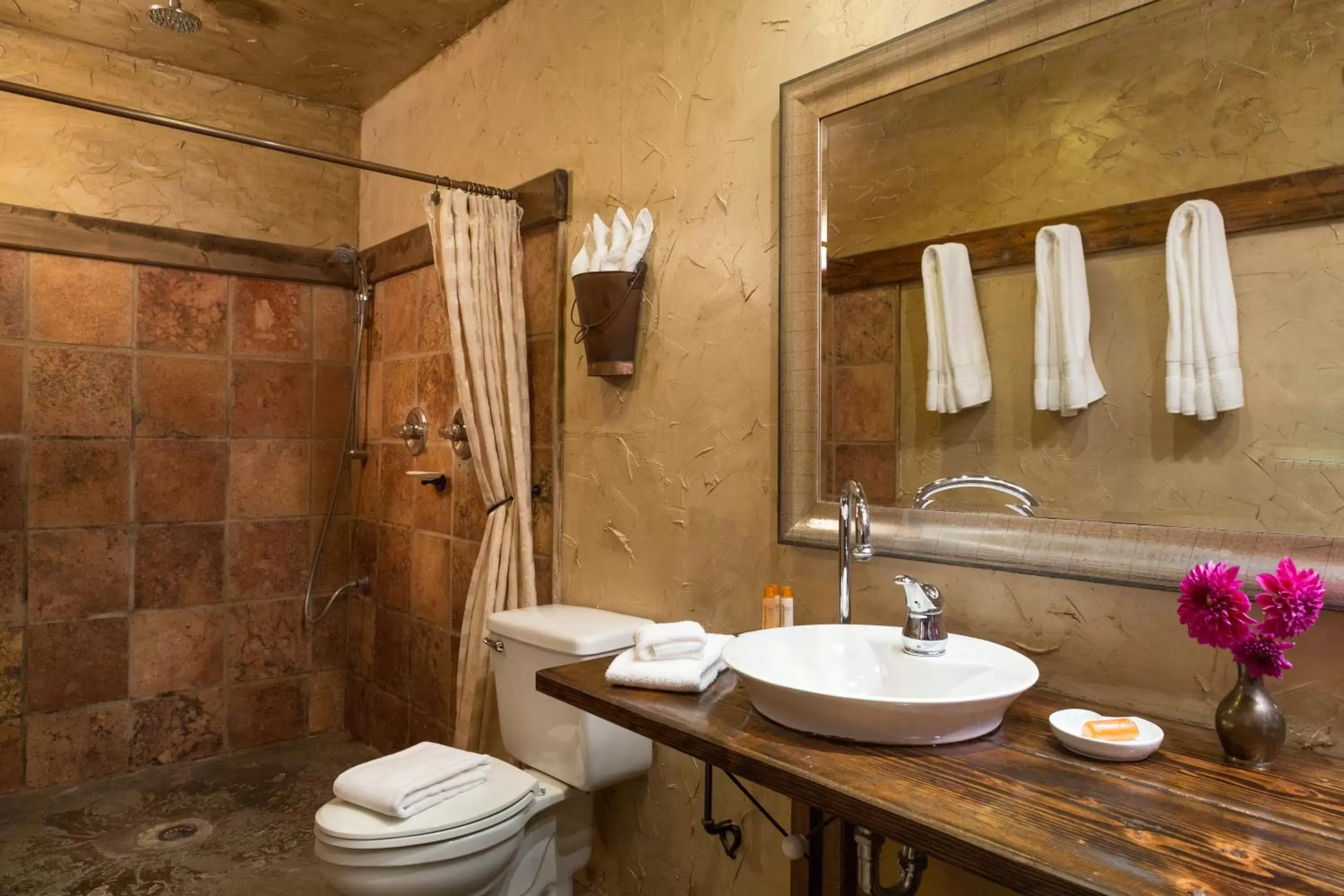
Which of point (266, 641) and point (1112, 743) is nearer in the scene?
point (1112, 743)

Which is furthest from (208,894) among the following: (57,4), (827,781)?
(57,4)

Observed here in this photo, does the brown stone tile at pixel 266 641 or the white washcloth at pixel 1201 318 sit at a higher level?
the white washcloth at pixel 1201 318

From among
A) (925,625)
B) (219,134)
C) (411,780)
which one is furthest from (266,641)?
(925,625)

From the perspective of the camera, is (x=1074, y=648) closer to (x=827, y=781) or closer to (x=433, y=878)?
(x=827, y=781)

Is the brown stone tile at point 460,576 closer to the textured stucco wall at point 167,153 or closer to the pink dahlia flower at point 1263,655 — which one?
the textured stucco wall at point 167,153

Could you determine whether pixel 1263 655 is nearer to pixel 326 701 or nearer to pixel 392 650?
pixel 392 650

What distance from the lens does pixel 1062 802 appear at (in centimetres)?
97

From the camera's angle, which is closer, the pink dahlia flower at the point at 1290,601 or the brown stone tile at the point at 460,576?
the pink dahlia flower at the point at 1290,601

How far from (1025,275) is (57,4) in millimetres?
2927

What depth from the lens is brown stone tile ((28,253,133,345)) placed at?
2832 millimetres

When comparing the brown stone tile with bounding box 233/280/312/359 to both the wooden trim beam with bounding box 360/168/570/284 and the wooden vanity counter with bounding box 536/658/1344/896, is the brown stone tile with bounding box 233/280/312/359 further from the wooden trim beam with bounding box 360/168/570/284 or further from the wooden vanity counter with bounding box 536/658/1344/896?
the wooden vanity counter with bounding box 536/658/1344/896

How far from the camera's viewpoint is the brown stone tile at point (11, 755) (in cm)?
279

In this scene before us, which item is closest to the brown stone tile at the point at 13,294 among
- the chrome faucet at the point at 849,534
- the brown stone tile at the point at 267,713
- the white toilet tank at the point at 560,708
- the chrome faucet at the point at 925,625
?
the brown stone tile at the point at 267,713

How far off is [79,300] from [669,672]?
2.58 metres
